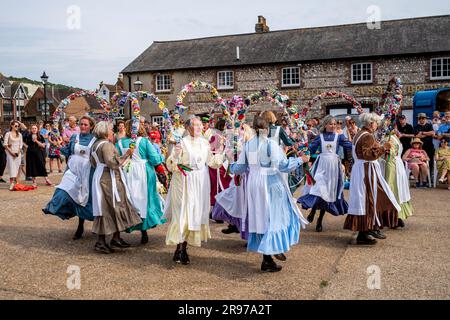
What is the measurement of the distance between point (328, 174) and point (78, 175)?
13.0 feet

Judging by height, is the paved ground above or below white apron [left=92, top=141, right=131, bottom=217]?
below

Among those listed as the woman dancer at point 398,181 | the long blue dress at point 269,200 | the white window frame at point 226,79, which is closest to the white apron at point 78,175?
the long blue dress at point 269,200

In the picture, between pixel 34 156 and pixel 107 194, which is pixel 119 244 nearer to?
pixel 107 194

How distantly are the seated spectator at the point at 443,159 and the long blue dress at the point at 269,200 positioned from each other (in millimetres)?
8229

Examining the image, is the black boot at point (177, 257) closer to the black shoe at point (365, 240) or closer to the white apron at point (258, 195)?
the white apron at point (258, 195)

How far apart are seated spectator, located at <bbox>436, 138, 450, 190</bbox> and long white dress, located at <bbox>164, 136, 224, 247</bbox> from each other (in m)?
8.49

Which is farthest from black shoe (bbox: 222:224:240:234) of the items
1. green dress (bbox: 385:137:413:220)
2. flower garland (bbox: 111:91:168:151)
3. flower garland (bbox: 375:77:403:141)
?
green dress (bbox: 385:137:413:220)

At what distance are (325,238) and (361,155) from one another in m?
1.39

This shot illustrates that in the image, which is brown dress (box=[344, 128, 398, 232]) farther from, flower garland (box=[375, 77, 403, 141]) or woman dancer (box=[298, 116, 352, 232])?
woman dancer (box=[298, 116, 352, 232])

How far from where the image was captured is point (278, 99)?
7223mm

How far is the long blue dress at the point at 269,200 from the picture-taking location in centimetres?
494

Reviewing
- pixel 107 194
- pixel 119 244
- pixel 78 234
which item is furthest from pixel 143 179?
pixel 78 234

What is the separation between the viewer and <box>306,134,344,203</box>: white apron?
702 centimetres
